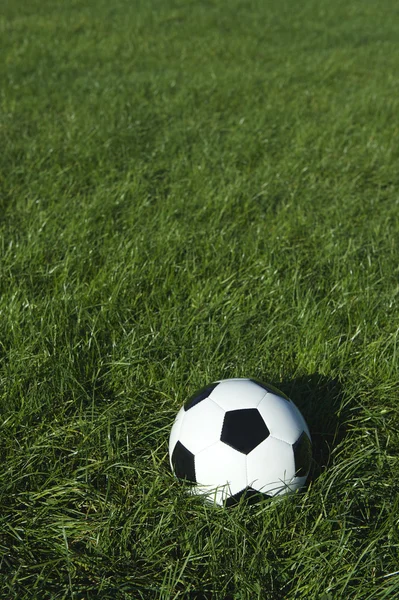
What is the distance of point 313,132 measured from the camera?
5797mm

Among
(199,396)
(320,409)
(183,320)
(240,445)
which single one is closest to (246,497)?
(240,445)

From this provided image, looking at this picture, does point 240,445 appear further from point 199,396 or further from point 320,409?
point 320,409

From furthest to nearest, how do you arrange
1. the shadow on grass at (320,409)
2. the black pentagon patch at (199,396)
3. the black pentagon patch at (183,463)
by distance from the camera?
the shadow on grass at (320,409)
the black pentagon patch at (199,396)
the black pentagon patch at (183,463)

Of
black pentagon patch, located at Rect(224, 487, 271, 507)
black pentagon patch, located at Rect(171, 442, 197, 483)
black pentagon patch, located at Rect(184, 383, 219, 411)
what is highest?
black pentagon patch, located at Rect(184, 383, 219, 411)

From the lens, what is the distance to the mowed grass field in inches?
79.0

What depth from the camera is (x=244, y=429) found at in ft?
6.93

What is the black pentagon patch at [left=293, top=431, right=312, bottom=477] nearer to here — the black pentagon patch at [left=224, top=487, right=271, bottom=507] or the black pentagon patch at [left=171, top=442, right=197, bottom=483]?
the black pentagon patch at [left=224, top=487, right=271, bottom=507]

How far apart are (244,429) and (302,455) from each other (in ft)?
0.78

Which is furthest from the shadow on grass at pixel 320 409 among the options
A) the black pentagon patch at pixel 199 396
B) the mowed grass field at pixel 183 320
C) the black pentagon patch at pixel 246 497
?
the black pentagon patch at pixel 199 396

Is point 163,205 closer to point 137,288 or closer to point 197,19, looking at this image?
point 137,288

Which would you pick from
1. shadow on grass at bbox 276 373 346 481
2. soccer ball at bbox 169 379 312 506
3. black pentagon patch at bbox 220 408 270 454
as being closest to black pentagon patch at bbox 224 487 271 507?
soccer ball at bbox 169 379 312 506

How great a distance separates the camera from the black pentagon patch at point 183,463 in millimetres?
2111

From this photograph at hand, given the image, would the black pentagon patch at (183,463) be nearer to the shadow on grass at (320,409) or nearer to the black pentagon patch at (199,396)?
the black pentagon patch at (199,396)

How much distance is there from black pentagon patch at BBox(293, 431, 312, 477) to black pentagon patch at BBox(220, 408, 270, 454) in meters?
0.13
